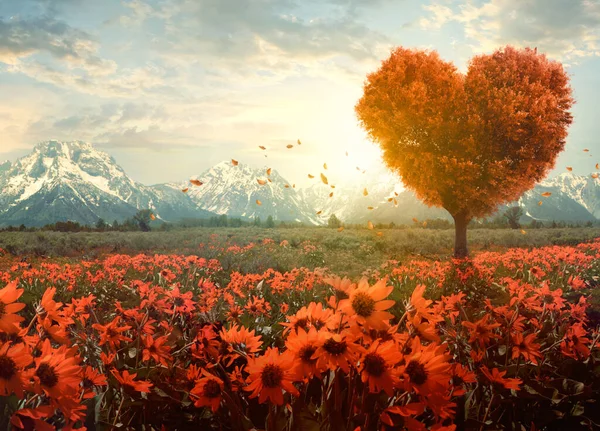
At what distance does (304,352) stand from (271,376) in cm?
13

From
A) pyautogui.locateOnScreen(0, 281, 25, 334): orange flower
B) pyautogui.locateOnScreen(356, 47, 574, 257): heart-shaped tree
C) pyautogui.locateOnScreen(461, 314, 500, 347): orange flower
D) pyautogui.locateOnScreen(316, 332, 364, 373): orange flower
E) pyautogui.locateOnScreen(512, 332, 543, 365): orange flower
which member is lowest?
pyautogui.locateOnScreen(512, 332, 543, 365): orange flower

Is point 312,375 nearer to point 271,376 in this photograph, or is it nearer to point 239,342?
point 271,376

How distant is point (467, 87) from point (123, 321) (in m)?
17.3

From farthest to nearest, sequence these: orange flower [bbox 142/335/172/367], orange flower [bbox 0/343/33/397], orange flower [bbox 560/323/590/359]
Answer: orange flower [bbox 560/323/590/359] < orange flower [bbox 142/335/172/367] < orange flower [bbox 0/343/33/397]

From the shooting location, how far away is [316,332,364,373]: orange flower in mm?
1273

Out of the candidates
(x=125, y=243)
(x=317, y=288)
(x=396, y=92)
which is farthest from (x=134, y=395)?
(x=125, y=243)

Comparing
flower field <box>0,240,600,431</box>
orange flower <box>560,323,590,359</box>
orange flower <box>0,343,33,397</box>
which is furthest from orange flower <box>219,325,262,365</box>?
orange flower <box>560,323,590,359</box>

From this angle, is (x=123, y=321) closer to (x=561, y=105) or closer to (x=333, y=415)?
(x=333, y=415)

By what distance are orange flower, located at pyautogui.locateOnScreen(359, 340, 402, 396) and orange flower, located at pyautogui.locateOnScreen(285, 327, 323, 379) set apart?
0.15 metres

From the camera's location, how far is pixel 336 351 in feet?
4.23

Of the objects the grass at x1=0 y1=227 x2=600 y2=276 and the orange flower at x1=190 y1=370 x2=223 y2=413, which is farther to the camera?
the grass at x1=0 y1=227 x2=600 y2=276

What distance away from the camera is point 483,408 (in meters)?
2.03

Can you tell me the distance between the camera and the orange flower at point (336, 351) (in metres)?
1.27

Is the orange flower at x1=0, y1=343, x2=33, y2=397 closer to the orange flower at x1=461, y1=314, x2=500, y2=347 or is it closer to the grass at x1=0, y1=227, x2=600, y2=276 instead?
the orange flower at x1=461, y1=314, x2=500, y2=347
